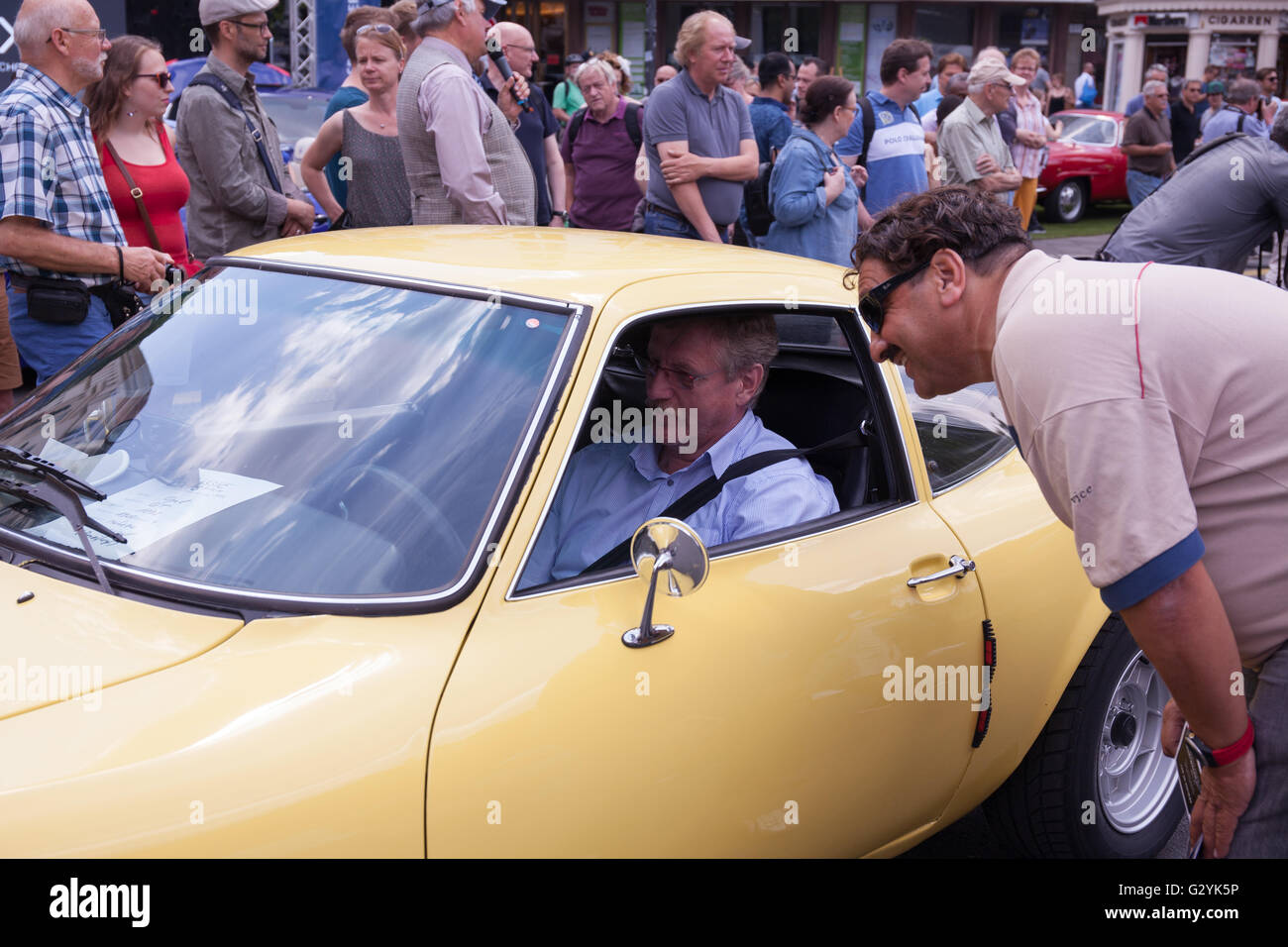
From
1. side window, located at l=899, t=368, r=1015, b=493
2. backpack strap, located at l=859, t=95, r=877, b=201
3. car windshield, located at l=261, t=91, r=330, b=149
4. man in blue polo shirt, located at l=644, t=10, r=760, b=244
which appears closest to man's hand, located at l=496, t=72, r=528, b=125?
man in blue polo shirt, located at l=644, t=10, r=760, b=244

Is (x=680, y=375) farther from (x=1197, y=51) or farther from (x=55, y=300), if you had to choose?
(x=1197, y=51)

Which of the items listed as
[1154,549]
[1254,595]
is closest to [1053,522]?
[1254,595]

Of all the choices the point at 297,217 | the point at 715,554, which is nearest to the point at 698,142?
the point at 297,217

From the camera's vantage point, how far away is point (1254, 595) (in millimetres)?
1985

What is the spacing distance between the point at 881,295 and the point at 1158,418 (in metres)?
0.53

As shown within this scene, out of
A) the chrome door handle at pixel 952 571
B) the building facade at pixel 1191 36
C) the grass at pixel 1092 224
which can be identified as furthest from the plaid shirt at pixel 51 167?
the building facade at pixel 1191 36

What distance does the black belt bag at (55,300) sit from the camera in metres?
4.12

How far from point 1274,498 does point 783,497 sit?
3.30ft

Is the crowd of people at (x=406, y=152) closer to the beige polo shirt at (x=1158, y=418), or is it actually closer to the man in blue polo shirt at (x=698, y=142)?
the man in blue polo shirt at (x=698, y=142)

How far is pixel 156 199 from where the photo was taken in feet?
15.5

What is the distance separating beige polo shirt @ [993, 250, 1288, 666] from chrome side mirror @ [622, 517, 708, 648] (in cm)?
56

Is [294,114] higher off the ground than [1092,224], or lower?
higher

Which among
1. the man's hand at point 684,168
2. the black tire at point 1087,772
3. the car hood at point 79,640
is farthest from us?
the man's hand at point 684,168

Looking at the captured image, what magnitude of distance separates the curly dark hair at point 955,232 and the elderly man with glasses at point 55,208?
2.96 metres
